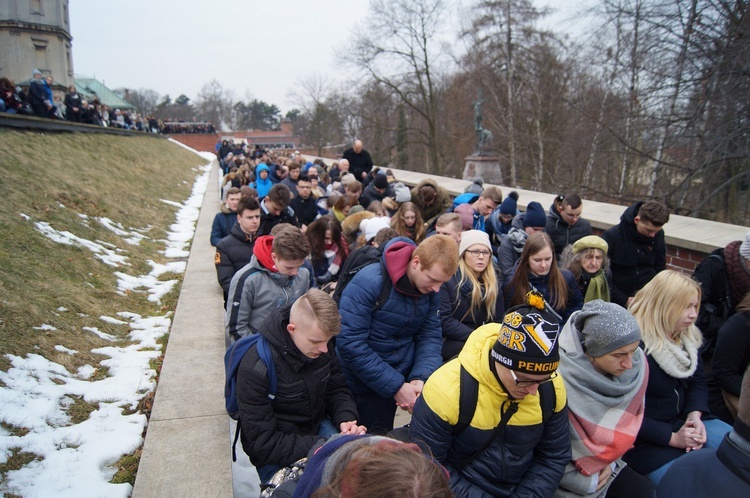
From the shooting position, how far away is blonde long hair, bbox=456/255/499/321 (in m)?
3.88

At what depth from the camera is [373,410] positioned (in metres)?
3.47

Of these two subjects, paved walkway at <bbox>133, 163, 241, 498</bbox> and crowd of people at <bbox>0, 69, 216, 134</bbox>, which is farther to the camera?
crowd of people at <bbox>0, 69, 216, 134</bbox>

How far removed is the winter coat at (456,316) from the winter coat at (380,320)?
0.61m

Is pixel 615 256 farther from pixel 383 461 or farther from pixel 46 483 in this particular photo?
pixel 46 483

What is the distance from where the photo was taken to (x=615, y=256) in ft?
16.0

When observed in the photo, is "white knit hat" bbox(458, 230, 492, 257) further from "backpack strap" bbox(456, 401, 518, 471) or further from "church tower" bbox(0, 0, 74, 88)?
"church tower" bbox(0, 0, 74, 88)

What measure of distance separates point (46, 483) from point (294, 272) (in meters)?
1.98

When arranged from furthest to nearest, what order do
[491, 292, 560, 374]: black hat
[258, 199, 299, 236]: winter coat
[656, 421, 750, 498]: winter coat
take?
[258, 199, 299, 236]: winter coat, [491, 292, 560, 374]: black hat, [656, 421, 750, 498]: winter coat

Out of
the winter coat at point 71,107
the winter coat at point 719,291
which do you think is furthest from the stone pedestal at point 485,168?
the winter coat at point 71,107

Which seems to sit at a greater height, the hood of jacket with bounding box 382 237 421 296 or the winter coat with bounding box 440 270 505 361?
the hood of jacket with bounding box 382 237 421 296

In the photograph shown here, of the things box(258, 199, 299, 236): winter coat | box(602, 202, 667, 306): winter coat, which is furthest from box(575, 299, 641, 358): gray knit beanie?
box(258, 199, 299, 236): winter coat

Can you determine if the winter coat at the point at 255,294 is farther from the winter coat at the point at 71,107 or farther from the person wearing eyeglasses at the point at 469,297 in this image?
the winter coat at the point at 71,107

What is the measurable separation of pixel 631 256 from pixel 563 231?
0.94m

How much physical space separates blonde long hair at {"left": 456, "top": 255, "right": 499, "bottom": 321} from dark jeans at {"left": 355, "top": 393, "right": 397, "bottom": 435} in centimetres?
103
